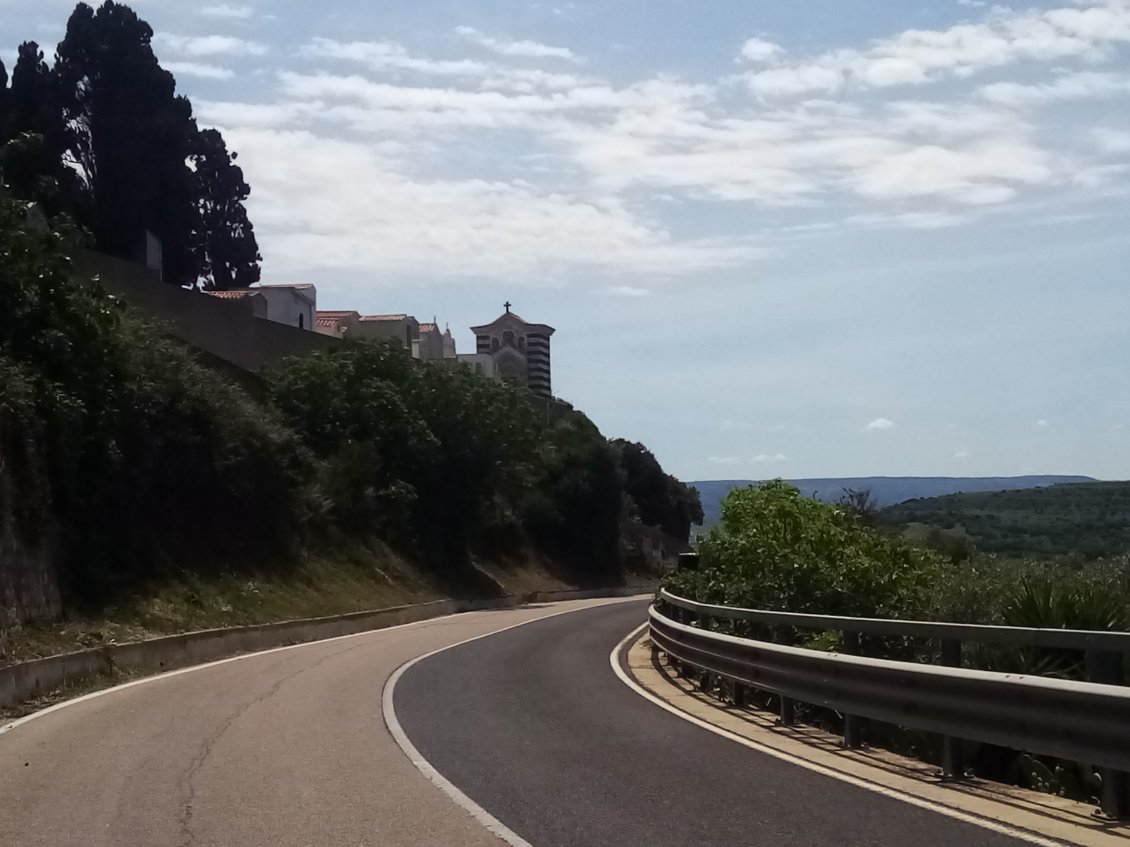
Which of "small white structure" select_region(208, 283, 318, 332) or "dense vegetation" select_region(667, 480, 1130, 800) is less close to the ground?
"small white structure" select_region(208, 283, 318, 332)

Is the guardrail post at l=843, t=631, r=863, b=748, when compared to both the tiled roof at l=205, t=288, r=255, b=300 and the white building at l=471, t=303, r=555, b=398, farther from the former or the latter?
the white building at l=471, t=303, r=555, b=398

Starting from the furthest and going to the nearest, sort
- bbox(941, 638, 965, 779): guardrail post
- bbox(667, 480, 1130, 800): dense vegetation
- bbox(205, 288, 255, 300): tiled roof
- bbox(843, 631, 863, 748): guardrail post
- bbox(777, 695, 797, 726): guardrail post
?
bbox(205, 288, 255, 300): tiled roof
bbox(777, 695, 797, 726): guardrail post
bbox(843, 631, 863, 748): guardrail post
bbox(667, 480, 1130, 800): dense vegetation
bbox(941, 638, 965, 779): guardrail post

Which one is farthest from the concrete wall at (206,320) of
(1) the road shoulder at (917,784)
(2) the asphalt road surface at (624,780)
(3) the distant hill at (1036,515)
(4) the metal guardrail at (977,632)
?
(4) the metal guardrail at (977,632)

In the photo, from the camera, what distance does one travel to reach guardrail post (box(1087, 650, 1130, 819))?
27.8 ft

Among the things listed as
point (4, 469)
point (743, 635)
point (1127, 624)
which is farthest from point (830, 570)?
point (4, 469)

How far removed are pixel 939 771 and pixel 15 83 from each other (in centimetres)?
5974

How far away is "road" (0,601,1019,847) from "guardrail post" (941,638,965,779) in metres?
0.88

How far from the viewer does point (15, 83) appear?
201ft

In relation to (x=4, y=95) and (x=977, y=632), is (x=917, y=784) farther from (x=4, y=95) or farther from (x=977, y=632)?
(x=4, y=95)

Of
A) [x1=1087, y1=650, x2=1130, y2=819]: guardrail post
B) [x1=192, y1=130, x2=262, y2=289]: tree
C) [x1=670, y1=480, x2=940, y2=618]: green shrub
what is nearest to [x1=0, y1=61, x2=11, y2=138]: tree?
[x1=192, y1=130, x2=262, y2=289]: tree

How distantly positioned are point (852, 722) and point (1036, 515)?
157 feet

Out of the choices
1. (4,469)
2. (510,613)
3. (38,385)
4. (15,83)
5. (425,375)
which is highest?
(15,83)

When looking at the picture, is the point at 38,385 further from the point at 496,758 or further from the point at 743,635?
the point at 496,758


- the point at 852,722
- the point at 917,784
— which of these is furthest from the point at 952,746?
the point at 852,722
